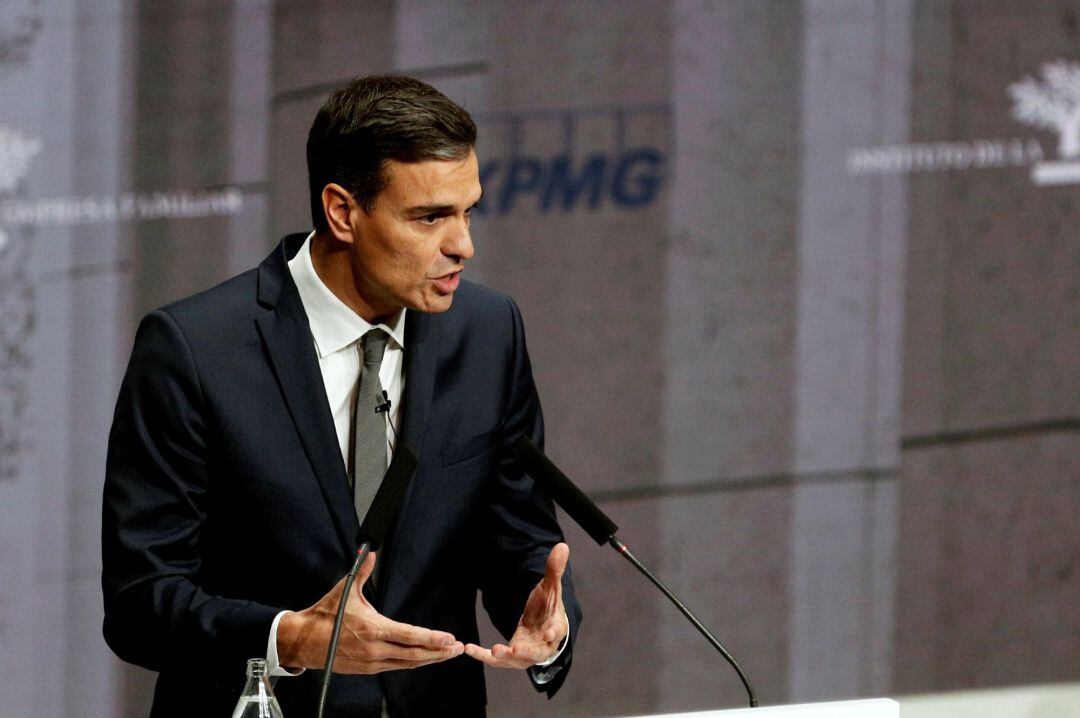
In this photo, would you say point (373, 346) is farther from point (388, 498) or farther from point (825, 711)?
point (825, 711)

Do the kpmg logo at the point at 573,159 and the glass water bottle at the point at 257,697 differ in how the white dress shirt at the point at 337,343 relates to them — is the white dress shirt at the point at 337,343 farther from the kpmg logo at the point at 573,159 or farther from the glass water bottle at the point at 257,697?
the kpmg logo at the point at 573,159

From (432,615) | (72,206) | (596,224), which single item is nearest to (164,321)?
(432,615)

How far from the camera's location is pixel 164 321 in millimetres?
1794

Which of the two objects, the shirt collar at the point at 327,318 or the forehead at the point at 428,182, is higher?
the forehead at the point at 428,182

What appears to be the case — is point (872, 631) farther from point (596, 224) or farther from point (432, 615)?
point (432, 615)

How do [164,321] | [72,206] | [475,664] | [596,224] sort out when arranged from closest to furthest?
1. [164,321]
2. [475,664]
3. [72,206]
4. [596,224]

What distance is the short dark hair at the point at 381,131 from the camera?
1.76m

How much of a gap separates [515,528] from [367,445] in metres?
0.25

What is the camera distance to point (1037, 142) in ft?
11.9

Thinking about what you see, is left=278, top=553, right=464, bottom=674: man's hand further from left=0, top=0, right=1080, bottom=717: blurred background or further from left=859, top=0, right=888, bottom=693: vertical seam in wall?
left=859, top=0, right=888, bottom=693: vertical seam in wall

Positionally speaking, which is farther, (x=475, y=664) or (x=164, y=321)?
(x=475, y=664)

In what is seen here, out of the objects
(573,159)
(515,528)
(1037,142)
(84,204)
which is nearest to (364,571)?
(515,528)

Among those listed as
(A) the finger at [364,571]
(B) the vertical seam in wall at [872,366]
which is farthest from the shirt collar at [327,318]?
(B) the vertical seam in wall at [872,366]

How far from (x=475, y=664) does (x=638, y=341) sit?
1607 millimetres
